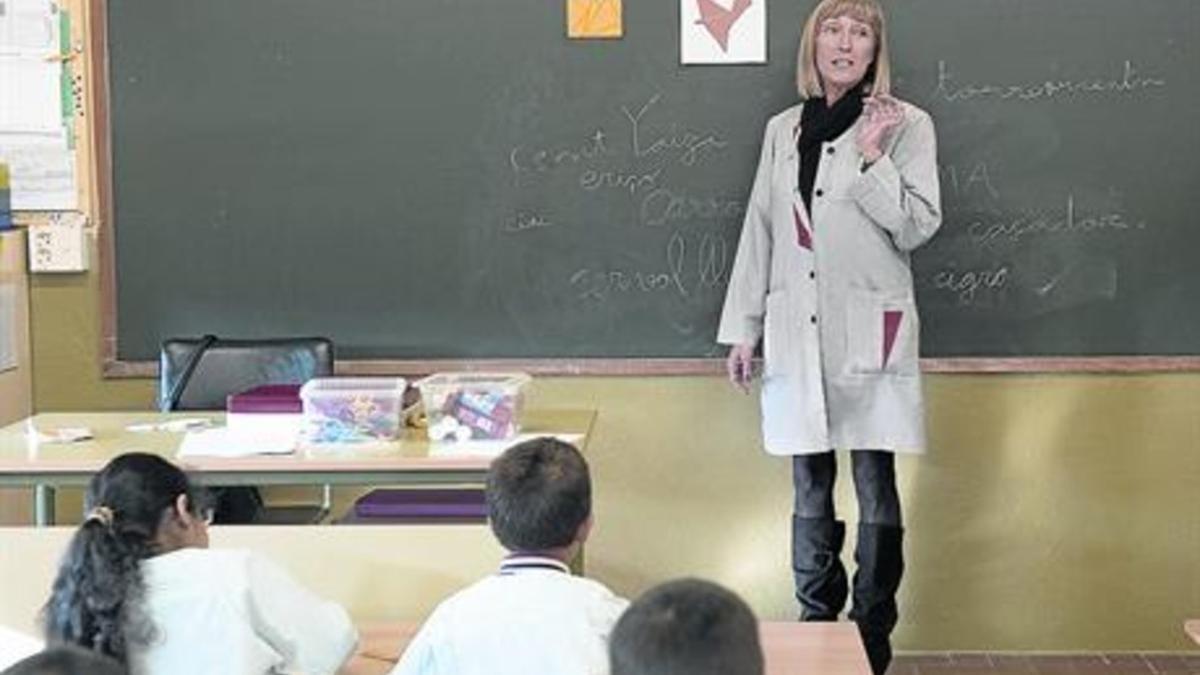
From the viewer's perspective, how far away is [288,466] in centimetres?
353

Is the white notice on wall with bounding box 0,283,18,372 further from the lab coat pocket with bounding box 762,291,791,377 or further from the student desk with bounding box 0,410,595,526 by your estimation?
the lab coat pocket with bounding box 762,291,791,377

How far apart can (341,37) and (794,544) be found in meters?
1.83

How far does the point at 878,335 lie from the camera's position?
13.4 feet

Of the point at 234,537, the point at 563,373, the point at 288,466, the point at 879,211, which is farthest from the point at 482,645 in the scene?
the point at 563,373

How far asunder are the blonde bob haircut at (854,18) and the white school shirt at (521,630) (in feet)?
7.36

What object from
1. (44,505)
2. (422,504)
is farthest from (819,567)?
(44,505)

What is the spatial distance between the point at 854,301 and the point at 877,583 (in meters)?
0.70

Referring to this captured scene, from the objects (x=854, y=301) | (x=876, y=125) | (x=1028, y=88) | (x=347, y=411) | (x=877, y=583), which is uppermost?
(x=1028, y=88)

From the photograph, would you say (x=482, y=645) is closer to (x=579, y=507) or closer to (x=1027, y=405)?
(x=579, y=507)

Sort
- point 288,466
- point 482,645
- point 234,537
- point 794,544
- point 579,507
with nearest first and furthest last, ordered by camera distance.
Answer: point 482,645, point 579,507, point 234,537, point 288,466, point 794,544

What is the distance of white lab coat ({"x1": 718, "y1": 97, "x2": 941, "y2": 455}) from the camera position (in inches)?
160

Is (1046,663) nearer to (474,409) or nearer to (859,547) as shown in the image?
(859,547)

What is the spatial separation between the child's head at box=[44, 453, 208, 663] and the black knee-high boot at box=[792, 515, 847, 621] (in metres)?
2.06

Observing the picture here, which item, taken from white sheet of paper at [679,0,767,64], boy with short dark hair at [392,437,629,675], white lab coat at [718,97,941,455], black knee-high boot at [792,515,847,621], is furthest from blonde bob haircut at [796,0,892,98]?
boy with short dark hair at [392,437,629,675]
